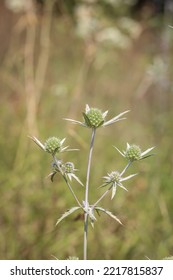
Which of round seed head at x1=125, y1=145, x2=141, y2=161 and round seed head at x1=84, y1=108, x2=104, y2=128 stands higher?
round seed head at x1=84, y1=108, x2=104, y2=128

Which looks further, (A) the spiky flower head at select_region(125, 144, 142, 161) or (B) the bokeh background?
(B) the bokeh background

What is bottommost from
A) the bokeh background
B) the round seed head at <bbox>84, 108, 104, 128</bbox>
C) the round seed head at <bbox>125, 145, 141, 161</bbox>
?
the round seed head at <bbox>125, 145, 141, 161</bbox>

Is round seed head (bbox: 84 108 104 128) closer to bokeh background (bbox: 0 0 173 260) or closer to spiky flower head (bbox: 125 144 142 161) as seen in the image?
spiky flower head (bbox: 125 144 142 161)

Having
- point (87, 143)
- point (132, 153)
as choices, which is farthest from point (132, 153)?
point (87, 143)

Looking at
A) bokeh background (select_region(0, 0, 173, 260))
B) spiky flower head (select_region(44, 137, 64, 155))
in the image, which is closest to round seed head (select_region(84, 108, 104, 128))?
spiky flower head (select_region(44, 137, 64, 155))

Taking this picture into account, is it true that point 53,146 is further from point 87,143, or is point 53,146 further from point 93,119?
point 87,143

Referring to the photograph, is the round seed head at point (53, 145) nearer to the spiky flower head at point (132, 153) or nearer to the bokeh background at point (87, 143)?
the spiky flower head at point (132, 153)

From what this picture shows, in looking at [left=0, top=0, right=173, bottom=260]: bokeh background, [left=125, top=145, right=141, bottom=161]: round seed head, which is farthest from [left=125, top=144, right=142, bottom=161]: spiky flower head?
[left=0, top=0, right=173, bottom=260]: bokeh background

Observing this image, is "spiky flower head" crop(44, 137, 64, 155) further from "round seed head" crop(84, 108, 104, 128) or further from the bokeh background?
the bokeh background

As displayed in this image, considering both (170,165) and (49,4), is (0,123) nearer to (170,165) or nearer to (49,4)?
(49,4)
